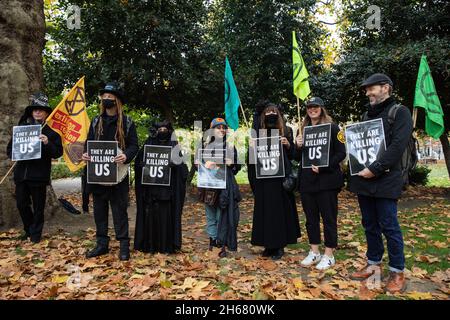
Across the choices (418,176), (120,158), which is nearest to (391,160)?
(120,158)

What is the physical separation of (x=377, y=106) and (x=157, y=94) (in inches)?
372

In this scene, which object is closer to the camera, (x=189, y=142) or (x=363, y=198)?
(x=363, y=198)

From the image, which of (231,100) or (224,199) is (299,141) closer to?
(224,199)

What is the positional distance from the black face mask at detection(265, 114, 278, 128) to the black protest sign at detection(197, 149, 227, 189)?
86 centimetres

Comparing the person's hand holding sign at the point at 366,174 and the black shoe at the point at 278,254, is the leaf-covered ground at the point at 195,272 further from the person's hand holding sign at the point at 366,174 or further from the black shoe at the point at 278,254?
the person's hand holding sign at the point at 366,174

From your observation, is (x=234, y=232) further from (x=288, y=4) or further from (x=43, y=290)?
(x=288, y=4)

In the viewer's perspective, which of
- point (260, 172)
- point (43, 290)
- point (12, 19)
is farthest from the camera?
point (12, 19)

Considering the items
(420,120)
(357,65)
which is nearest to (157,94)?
(357,65)

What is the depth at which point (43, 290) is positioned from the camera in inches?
162

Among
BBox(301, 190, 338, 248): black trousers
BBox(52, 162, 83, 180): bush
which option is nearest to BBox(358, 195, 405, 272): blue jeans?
BBox(301, 190, 338, 248): black trousers

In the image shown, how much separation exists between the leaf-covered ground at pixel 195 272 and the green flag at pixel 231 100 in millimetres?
2374

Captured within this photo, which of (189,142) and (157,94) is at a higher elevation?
(157,94)

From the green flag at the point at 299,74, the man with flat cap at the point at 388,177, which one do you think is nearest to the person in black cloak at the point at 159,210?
the green flag at the point at 299,74

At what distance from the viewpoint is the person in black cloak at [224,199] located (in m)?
5.88
